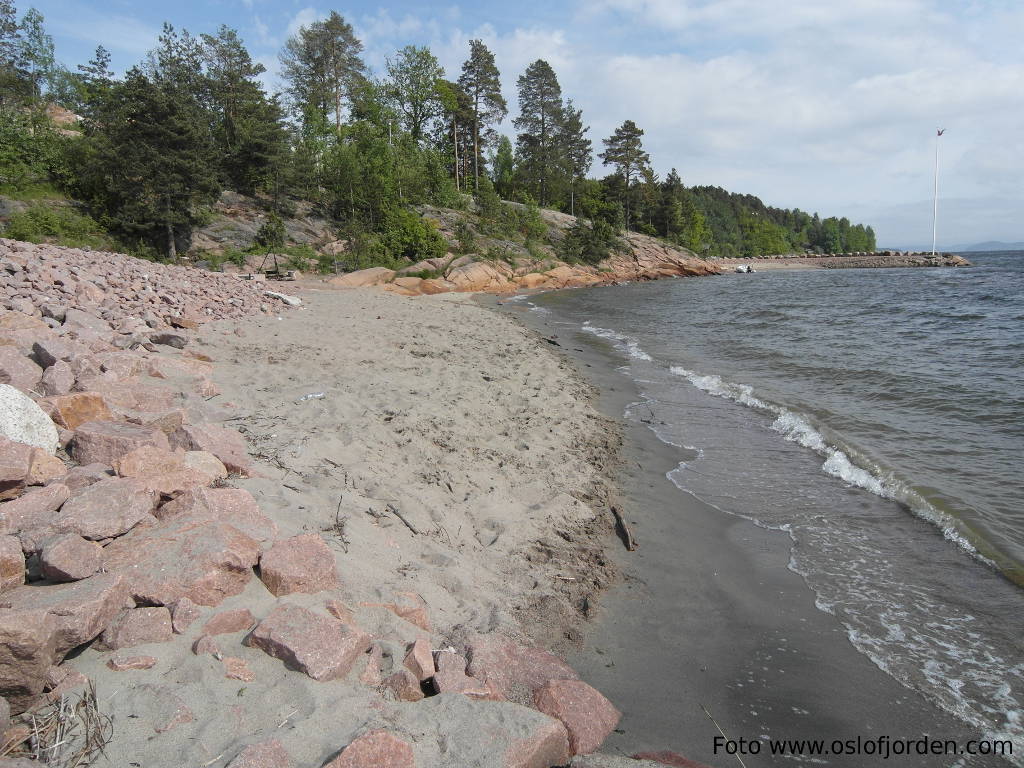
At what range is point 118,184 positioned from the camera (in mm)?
24297

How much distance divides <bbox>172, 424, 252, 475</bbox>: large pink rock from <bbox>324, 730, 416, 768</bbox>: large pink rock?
9.06 ft

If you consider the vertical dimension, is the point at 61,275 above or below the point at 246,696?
above

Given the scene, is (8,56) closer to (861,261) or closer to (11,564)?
(11,564)

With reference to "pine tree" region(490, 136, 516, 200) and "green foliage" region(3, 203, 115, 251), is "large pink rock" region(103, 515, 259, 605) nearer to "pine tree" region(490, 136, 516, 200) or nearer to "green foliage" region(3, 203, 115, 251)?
"green foliage" region(3, 203, 115, 251)

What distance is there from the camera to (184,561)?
2.74 metres

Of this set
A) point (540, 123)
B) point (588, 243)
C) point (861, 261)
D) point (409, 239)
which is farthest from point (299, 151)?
point (861, 261)

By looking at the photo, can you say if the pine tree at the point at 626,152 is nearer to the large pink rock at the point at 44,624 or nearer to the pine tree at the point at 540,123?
the pine tree at the point at 540,123

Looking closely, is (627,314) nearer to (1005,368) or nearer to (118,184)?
(1005,368)

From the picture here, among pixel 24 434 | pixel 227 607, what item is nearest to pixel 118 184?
pixel 24 434

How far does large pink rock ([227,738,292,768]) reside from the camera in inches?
75.9

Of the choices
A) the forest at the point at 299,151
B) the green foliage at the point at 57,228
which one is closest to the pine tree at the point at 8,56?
the forest at the point at 299,151

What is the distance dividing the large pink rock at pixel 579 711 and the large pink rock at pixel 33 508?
2735mm

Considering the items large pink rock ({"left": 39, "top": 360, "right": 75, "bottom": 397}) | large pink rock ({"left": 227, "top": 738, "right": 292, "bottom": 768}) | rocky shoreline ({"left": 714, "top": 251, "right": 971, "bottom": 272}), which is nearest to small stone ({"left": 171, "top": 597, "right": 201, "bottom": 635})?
large pink rock ({"left": 227, "top": 738, "right": 292, "bottom": 768})

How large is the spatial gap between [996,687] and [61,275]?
12990 millimetres
